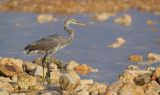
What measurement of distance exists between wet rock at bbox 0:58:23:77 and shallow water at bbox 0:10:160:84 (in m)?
2.34

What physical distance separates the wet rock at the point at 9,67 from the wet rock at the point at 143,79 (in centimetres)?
415

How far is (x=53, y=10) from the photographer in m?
32.7

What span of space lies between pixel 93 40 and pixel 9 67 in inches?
345

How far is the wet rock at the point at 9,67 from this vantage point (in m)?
13.3

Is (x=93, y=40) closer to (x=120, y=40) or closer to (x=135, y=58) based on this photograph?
(x=120, y=40)

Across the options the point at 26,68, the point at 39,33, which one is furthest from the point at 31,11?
the point at 26,68

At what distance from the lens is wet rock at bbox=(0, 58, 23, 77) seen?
13320 millimetres

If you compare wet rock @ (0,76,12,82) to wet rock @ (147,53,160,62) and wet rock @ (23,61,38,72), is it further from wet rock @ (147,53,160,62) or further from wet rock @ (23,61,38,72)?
wet rock @ (147,53,160,62)

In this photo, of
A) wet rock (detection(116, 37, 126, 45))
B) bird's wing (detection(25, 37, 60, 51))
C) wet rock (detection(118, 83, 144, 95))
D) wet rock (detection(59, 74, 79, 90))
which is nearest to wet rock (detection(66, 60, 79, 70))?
bird's wing (detection(25, 37, 60, 51))

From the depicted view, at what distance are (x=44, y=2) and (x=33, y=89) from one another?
24276 millimetres

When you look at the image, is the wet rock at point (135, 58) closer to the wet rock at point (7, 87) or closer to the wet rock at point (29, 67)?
the wet rock at point (29, 67)

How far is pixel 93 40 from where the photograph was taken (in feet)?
71.5

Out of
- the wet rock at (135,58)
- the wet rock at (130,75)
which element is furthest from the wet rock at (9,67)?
the wet rock at (135,58)

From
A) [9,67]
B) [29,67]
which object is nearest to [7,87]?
[9,67]
